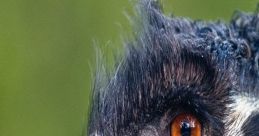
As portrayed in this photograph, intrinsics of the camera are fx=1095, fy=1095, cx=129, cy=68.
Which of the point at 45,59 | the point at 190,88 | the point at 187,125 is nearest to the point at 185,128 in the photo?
the point at 187,125

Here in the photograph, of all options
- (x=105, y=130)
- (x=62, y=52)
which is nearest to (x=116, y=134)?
(x=105, y=130)

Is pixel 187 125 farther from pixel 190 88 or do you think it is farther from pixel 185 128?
pixel 190 88

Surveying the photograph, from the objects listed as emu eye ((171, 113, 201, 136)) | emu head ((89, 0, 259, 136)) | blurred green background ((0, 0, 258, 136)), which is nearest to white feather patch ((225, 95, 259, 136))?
emu head ((89, 0, 259, 136))

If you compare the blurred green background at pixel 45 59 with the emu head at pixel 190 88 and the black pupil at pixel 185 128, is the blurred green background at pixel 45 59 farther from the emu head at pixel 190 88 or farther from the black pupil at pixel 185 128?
the black pupil at pixel 185 128

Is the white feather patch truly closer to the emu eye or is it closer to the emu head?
the emu head

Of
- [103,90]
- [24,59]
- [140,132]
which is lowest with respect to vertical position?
[140,132]

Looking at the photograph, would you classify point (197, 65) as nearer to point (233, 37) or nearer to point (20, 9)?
point (233, 37)
